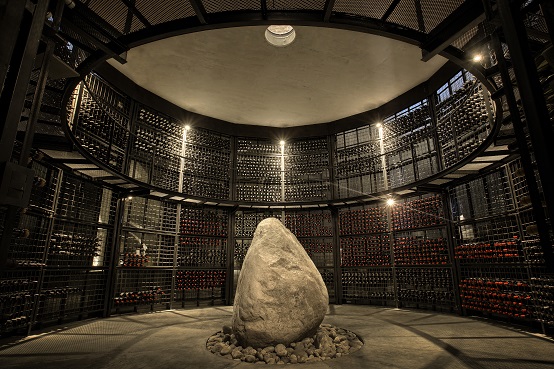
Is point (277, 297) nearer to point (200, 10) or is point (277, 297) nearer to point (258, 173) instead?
point (200, 10)

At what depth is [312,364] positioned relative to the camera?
4.17 meters

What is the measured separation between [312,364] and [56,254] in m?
6.19

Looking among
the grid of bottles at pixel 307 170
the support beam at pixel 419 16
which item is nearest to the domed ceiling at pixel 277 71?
the grid of bottles at pixel 307 170

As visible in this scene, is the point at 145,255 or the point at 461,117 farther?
the point at 145,255

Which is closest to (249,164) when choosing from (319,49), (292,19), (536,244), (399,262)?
(319,49)

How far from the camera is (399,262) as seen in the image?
30.5 ft

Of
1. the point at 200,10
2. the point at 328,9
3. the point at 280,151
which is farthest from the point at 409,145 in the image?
the point at 200,10

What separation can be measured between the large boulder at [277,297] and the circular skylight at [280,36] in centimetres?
487

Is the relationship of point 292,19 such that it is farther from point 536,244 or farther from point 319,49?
point 536,244

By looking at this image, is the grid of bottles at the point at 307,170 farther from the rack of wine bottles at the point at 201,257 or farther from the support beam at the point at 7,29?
the support beam at the point at 7,29

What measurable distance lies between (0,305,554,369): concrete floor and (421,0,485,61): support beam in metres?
4.16

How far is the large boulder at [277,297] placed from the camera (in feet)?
15.5

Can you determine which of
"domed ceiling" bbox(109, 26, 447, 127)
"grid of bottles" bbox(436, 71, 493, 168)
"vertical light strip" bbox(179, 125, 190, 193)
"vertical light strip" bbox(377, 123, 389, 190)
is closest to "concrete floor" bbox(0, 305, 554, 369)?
"grid of bottles" bbox(436, 71, 493, 168)

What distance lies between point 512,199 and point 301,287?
5.18m
